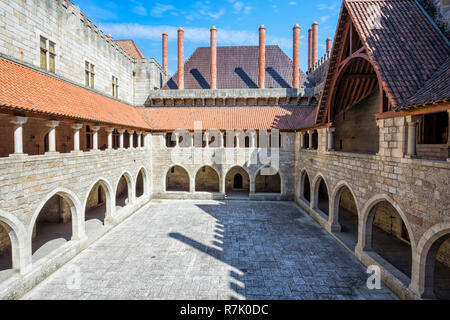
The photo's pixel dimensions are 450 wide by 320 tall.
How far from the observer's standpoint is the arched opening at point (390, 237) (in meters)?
9.31

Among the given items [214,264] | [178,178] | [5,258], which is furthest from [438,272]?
[178,178]

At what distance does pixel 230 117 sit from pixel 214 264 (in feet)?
43.0

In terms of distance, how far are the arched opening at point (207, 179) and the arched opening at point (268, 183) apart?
3.89m

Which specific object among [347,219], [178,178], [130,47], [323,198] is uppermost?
[130,47]

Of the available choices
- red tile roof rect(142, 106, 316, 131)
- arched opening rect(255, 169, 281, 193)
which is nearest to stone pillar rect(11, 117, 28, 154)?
red tile roof rect(142, 106, 316, 131)

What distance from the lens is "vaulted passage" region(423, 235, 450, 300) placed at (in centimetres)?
643

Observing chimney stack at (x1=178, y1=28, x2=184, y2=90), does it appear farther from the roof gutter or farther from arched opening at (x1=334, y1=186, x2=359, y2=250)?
the roof gutter

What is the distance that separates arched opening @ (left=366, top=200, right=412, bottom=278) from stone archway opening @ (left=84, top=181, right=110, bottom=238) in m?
12.7

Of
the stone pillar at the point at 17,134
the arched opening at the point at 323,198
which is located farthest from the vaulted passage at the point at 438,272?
the stone pillar at the point at 17,134

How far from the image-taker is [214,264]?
942 cm

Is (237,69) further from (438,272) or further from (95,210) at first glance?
(438,272)
